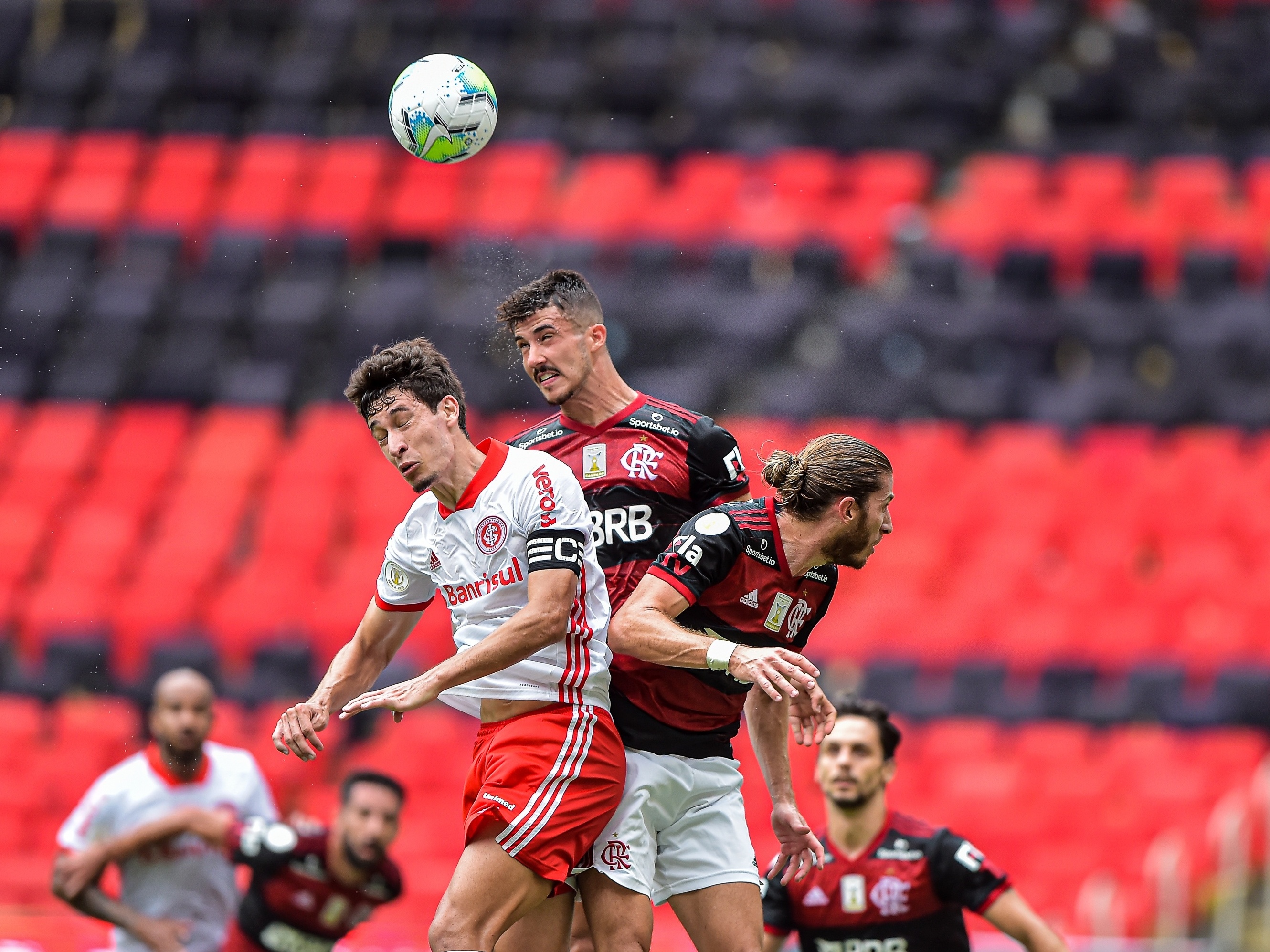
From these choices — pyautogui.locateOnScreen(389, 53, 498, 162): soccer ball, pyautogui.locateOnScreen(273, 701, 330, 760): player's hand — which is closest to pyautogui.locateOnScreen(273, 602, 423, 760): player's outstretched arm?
pyautogui.locateOnScreen(273, 701, 330, 760): player's hand

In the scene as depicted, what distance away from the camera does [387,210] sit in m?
17.1

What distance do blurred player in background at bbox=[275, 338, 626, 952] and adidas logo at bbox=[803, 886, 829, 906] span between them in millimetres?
1601

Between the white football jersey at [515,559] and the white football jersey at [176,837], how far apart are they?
10.9ft

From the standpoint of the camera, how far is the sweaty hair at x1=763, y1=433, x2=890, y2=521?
524 cm

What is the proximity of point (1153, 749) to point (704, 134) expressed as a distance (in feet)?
29.0

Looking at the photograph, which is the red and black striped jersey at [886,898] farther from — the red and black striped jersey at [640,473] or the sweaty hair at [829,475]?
the sweaty hair at [829,475]

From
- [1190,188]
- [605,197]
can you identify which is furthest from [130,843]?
[1190,188]

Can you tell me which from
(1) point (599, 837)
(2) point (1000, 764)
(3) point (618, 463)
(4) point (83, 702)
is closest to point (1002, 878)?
(1) point (599, 837)

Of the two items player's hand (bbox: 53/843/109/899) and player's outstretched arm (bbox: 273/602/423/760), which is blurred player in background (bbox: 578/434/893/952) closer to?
player's outstretched arm (bbox: 273/602/423/760)

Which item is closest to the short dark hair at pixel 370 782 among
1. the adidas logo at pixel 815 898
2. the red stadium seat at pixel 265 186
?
the adidas logo at pixel 815 898

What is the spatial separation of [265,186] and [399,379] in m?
12.9

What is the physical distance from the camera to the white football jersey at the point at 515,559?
5141 millimetres

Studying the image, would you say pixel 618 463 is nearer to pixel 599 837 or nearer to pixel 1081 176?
pixel 599 837

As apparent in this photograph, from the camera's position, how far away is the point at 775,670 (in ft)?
15.5
